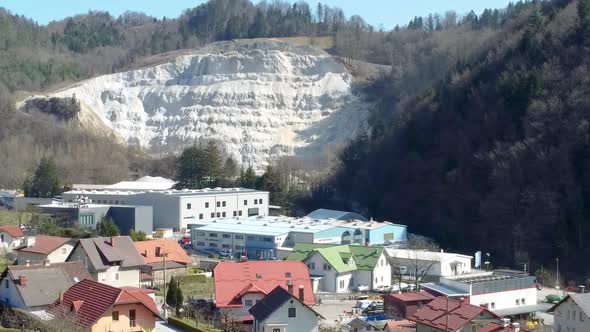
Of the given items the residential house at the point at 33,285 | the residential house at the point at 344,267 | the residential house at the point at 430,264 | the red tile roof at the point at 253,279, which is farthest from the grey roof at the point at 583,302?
the residential house at the point at 430,264

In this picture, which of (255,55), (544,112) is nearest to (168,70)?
(255,55)

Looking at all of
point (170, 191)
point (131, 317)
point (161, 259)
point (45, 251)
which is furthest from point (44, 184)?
point (131, 317)

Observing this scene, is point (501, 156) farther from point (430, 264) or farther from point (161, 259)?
point (161, 259)

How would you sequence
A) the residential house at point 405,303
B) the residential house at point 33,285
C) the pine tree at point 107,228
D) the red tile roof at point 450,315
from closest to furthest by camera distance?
the red tile roof at point 450,315 → the residential house at point 33,285 → the residential house at point 405,303 → the pine tree at point 107,228

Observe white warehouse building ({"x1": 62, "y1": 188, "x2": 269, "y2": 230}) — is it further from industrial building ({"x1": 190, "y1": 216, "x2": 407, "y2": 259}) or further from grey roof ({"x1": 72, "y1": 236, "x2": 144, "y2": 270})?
grey roof ({"x1": 72, "y1": 236, "x2": 144, "y2": 270})

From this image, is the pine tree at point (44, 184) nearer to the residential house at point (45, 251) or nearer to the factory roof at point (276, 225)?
the factory roof at point (276, 225)

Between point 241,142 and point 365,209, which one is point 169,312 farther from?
point 241,142
